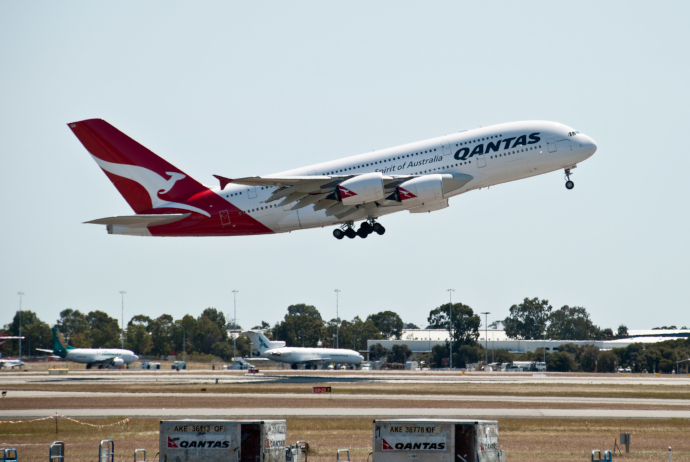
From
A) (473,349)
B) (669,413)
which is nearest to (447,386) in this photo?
(669,413)

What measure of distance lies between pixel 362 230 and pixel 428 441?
109 feet

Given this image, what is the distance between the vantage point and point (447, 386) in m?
61.1

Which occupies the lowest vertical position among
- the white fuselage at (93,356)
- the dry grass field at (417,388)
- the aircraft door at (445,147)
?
the white fuselage at (93,356)

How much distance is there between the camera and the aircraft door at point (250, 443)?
19.5 metres

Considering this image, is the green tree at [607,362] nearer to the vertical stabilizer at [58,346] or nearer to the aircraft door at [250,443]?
the vertical stabilizer at [58,346]

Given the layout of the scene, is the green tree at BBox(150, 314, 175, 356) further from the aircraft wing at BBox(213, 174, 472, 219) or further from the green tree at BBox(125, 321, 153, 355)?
the aircraft wing at BBox(213, 174, 472, 219)

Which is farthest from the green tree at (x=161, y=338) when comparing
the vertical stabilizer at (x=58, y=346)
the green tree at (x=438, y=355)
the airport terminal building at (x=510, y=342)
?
the green tree at (x=438, y=355)

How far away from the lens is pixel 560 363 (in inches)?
4811

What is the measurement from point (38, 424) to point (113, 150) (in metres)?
22.9

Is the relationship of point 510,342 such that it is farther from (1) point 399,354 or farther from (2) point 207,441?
(2) point 207,441

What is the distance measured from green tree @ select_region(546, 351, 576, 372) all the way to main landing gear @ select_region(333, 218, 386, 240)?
263ft

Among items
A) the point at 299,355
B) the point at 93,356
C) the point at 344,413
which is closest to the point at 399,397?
the point at 344,413

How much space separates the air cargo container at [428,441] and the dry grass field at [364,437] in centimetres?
748

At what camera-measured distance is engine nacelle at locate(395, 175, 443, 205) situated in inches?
1797
